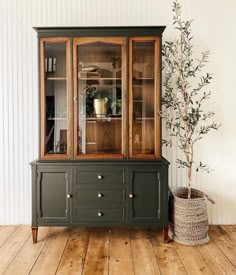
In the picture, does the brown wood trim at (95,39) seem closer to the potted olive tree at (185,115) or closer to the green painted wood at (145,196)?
the potted olive tree at (185,115)

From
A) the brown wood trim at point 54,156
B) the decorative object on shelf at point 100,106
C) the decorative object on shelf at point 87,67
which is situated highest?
the decorative object on shelf at point 87,67

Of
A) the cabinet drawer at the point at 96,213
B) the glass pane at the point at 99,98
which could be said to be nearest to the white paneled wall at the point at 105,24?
the glass pane at the point at 99,98

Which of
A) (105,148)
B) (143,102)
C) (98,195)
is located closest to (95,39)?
(143,102)

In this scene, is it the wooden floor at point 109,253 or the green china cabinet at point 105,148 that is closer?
the wooden floor at point 109,253

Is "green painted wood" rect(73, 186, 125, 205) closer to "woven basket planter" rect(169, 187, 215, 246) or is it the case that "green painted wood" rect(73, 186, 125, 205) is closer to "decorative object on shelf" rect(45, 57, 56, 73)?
"woven basket planter" rect(169, 187, 215, 246)

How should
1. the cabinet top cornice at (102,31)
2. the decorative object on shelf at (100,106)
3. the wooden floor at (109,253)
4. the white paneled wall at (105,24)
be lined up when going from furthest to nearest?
the white paneled wall at (105,24) → the decorative object on shelf at (100,106) → the cabinet top cornice at (102,31) → the wooden floor at (109,253)

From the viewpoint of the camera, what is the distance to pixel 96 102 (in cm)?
285

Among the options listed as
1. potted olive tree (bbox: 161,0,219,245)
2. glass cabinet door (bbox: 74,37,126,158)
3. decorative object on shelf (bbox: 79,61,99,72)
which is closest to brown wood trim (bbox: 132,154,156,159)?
glass cabinet door (bbox: 74,37,126,158)

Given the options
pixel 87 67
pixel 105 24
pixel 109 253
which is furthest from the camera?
pixel 105 24

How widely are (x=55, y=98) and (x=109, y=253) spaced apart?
1466mm

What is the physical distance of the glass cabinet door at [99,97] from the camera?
8.91 feet

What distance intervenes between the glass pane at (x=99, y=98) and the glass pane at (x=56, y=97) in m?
0.15

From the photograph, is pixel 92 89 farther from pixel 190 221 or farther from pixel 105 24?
pixel 190 221

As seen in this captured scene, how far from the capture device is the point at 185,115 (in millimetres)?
2799
